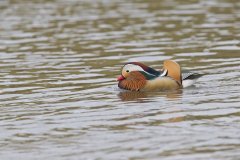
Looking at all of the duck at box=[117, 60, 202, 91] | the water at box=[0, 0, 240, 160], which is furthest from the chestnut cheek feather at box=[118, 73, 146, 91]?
the water at box=[0, 0, 240, 160]

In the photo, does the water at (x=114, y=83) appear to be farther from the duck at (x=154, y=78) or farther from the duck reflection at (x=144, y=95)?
the duck at (x=154, y=78)

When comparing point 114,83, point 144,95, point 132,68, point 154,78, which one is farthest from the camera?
point 114,83

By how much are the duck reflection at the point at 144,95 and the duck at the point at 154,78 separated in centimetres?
13

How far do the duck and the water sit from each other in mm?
162

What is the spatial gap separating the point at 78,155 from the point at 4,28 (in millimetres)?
15907

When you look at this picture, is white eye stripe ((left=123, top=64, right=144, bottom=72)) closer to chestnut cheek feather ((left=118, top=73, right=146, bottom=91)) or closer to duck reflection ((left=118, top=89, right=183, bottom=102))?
chestnut cheek feather ((left=118, top=73, right=146, bottom=91))

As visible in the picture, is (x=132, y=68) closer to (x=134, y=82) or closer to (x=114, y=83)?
(x=134, y=82)

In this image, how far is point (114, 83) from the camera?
15.8 meters

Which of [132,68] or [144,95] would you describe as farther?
[132,68]

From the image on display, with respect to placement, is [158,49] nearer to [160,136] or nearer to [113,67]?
[113,67]

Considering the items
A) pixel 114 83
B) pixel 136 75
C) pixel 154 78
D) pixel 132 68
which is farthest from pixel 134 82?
pixel 114 83

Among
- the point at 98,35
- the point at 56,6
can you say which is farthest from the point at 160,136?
the point at 56,6

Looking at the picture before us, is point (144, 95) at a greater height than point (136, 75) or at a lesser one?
lesser

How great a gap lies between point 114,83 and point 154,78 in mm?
1423
